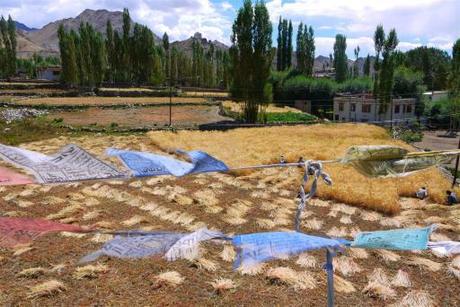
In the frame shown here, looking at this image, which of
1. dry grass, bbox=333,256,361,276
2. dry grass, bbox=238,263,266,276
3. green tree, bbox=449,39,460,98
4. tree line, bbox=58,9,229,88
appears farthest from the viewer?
tree line, bbox=58,9,229,88

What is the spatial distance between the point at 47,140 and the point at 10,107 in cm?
1691

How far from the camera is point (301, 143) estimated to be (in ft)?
60.6

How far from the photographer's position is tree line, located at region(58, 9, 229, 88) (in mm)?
51469

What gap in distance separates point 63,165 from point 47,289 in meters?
3.39

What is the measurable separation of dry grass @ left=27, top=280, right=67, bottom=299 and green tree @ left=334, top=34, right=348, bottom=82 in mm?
63353

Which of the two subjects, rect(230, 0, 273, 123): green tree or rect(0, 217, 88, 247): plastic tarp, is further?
rect(230, 0, 273, 123): green tree

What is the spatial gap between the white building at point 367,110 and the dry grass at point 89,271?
124ft

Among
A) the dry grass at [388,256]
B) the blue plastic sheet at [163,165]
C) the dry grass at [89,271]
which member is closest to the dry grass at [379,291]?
the dry grass at [388,256]

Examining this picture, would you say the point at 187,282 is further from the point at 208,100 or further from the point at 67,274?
the point at 208,100

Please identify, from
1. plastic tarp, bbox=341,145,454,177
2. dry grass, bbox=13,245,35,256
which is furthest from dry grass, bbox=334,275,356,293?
dry grass, bbox=13,245,35,256

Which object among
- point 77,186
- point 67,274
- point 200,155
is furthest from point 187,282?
point 77,186

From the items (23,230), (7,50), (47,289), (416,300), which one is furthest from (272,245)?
(7,50)

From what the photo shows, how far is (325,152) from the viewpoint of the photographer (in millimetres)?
16078

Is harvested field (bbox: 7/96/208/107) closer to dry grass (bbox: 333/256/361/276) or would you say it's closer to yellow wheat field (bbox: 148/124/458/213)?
yellow wheat field (bbox: 148/124/458/213)
